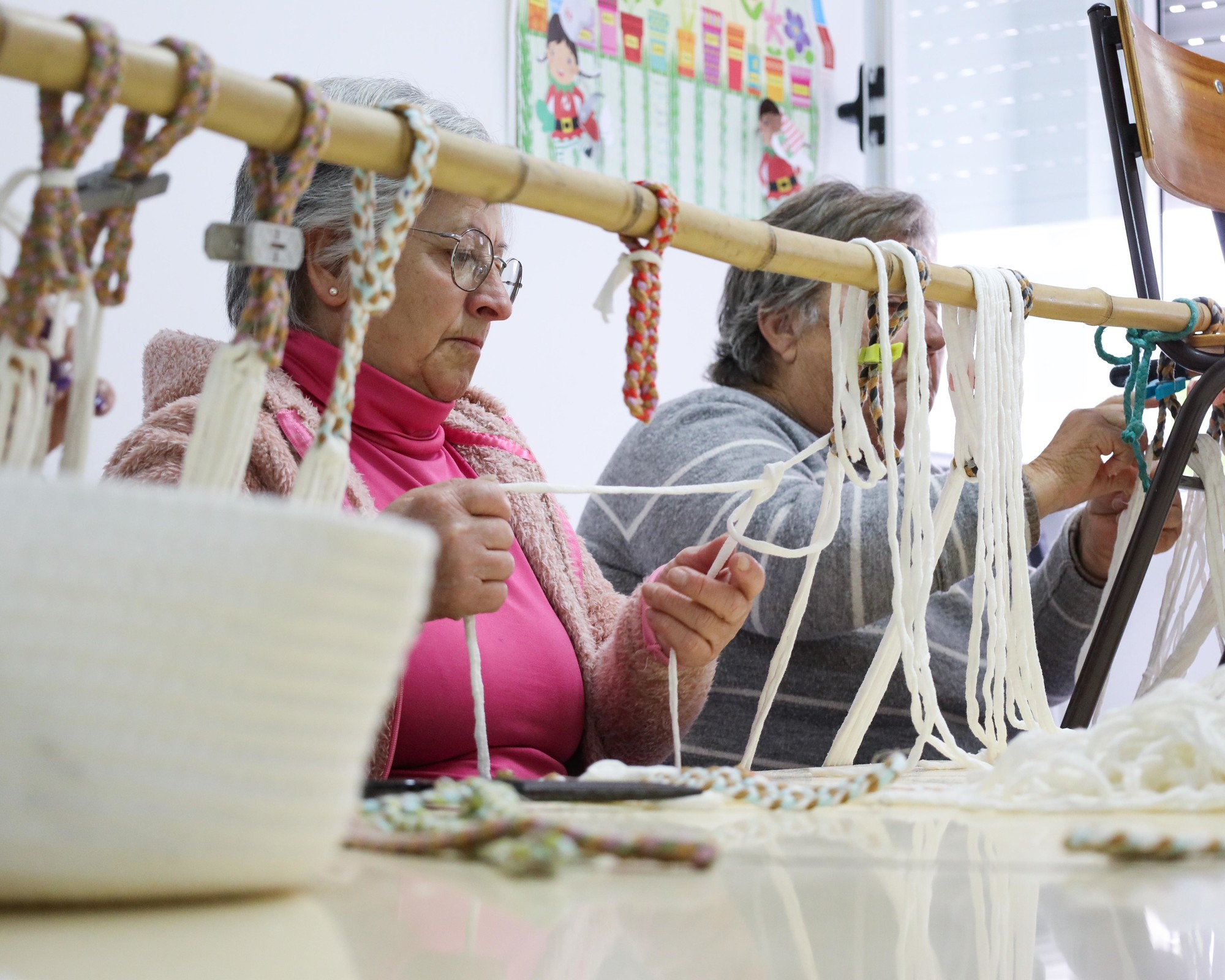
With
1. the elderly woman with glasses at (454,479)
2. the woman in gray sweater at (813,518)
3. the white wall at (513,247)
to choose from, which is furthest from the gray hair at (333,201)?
the woman in gray sweater at (813,518)

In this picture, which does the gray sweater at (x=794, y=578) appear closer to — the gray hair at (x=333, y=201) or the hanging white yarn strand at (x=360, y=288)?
the gray hair at (x=333, y=201)

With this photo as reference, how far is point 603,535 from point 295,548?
119 centimetres

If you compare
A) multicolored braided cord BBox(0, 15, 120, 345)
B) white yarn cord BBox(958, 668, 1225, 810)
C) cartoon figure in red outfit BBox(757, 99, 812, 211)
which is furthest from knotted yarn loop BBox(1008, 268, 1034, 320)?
cartoon figure in red outfit BBox(757, 99, 812, 211)

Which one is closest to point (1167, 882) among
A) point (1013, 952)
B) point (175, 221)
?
point (1013, 952)

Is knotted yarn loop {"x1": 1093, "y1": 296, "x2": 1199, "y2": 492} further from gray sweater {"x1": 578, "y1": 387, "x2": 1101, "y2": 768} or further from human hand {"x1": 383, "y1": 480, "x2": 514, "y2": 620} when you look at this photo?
human hand {"x1": 383, "y1": 480, "x2": 514, "y2": 620}

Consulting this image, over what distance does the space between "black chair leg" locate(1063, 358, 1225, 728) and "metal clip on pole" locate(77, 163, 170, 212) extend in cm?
93

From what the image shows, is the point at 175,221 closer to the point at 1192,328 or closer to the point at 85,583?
the point at 1192,328

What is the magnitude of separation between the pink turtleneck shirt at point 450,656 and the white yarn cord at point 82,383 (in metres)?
0.54

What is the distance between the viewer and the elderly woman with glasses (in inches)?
42.7

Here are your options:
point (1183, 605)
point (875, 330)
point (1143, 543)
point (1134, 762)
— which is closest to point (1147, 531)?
point (1143, 543)

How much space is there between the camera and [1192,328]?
1215 millimetres

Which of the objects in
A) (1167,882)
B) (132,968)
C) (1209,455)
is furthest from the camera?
(1209,455)

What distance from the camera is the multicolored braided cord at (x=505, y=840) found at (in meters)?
0.51

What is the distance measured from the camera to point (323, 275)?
125cm
